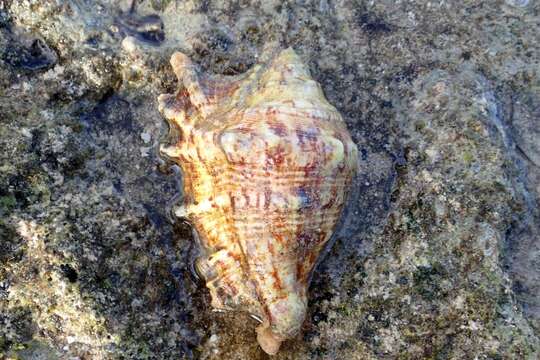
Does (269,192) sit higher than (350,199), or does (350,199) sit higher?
(269,192)

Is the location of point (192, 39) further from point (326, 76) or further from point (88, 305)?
point (88, 305)

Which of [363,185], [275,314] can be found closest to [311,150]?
[363,185]

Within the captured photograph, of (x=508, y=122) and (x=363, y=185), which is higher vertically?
(x=508, y=122)

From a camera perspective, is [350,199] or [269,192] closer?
[269,192]
